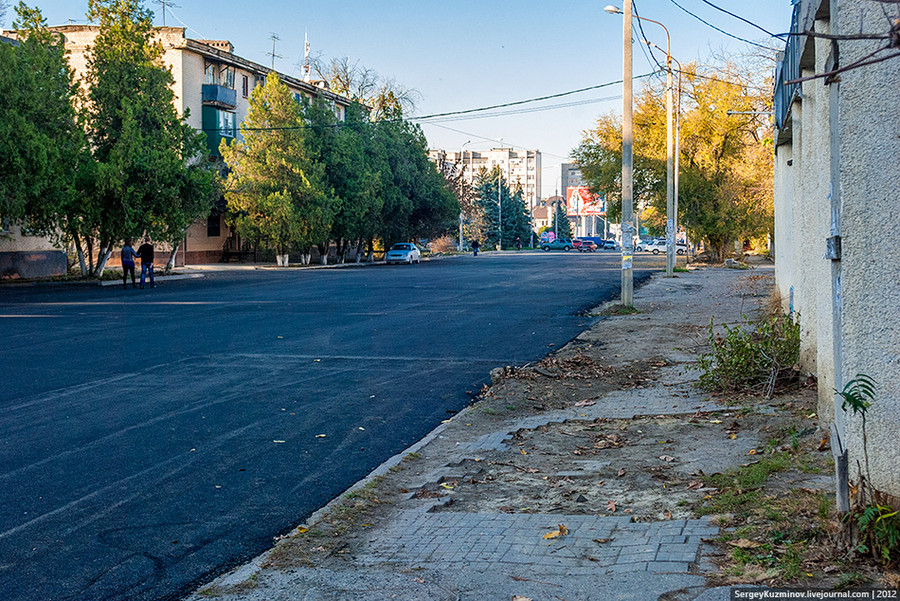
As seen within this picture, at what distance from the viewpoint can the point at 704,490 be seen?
6.11m

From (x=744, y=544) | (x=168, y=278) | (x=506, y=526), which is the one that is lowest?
(x=506, y=526)

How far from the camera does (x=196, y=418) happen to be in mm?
9414

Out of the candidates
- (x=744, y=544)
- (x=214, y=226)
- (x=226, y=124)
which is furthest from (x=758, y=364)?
(x=214, y=226)

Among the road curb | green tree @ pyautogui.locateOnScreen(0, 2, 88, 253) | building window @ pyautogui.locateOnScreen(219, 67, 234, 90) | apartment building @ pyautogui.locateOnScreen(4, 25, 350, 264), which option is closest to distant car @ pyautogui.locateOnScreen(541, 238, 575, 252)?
apartment building @ pyautogui.locateOnScreen(4, 25, 350, 264)

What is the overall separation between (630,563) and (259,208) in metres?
49.9

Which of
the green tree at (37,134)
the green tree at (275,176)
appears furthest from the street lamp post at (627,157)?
the green tree at (275,176)

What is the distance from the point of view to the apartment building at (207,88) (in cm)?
5609

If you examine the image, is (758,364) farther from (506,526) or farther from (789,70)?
(506,526)

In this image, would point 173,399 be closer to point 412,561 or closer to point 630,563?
point 412,561

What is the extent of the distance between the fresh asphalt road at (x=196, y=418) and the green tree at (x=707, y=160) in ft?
107

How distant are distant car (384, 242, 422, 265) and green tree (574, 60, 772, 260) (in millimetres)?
14324

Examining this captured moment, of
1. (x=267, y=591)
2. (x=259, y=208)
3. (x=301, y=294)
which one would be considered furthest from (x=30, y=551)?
(x=259, y=208)

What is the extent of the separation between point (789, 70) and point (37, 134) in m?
27.5

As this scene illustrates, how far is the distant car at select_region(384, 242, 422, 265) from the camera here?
63.5m
